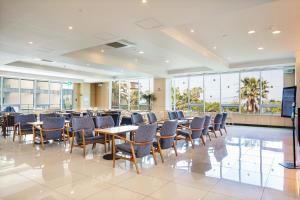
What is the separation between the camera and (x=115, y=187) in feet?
10.1

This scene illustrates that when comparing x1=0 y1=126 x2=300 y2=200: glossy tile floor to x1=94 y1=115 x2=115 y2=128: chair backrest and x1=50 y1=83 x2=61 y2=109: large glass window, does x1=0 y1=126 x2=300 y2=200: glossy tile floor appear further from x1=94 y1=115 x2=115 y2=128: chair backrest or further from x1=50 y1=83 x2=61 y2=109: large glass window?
x1=50 y1=83 x2=61 y2=109: large glass window

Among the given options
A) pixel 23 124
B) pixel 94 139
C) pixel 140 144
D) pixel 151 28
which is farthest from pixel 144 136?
pixel 23 124

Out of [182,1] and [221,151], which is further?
[221,151]

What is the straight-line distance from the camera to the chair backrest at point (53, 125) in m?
5.53

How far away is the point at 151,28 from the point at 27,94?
13.9 m

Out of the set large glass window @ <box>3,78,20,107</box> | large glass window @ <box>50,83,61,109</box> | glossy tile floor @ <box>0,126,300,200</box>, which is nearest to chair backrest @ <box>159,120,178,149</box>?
glossy tile floor @ <box>0,126,300,200</box>

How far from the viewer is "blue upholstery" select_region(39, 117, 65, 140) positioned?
5535 mm

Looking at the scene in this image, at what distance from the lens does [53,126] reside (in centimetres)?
560

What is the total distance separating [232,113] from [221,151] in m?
6.75

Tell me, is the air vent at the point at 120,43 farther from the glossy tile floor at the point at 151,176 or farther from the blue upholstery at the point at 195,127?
the glossy tile floor at the point at 151,176

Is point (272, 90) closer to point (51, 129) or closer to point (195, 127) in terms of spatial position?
point (195, 127)

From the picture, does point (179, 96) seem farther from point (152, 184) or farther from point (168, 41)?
point (152, 184)

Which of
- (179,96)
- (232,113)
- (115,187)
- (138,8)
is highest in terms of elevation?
(138,8)

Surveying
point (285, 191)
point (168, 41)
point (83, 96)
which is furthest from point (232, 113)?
point (83, 96)
